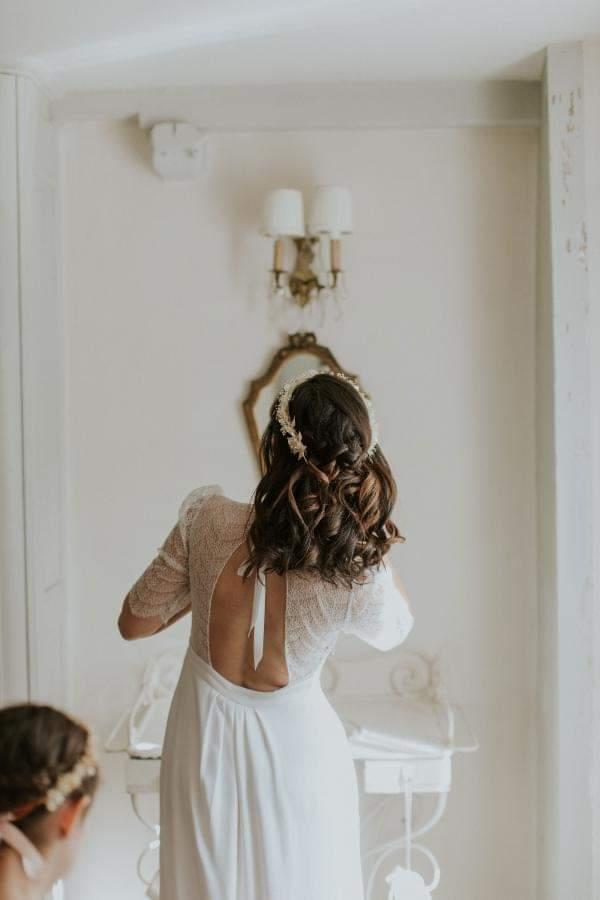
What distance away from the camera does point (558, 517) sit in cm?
246

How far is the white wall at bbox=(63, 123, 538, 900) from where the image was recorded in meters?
2.71

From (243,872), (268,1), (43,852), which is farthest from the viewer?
(268,1)

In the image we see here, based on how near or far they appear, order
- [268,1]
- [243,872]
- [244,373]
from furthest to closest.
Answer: [244,373]
[268,1]
[243,872]

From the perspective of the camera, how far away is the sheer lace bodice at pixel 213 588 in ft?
5.93

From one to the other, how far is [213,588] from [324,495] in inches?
11.3

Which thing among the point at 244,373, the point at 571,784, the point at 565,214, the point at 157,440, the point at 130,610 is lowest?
the point at 571,784

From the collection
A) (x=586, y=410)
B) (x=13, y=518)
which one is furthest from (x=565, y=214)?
(x=13, y=518)

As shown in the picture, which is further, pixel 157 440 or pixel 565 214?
pixel 157 440

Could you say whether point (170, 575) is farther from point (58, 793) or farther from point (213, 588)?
point (58, 793)

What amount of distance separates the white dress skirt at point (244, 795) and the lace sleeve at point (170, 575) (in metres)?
0.11

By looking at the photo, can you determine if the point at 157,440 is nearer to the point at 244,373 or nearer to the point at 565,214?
the point at 244,373

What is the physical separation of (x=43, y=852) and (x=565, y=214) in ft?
6.18

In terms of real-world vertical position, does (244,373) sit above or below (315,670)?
above

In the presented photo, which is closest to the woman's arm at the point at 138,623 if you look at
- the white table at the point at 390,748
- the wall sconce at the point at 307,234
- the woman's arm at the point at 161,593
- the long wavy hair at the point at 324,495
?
the woman's arm at the point at 161,593
